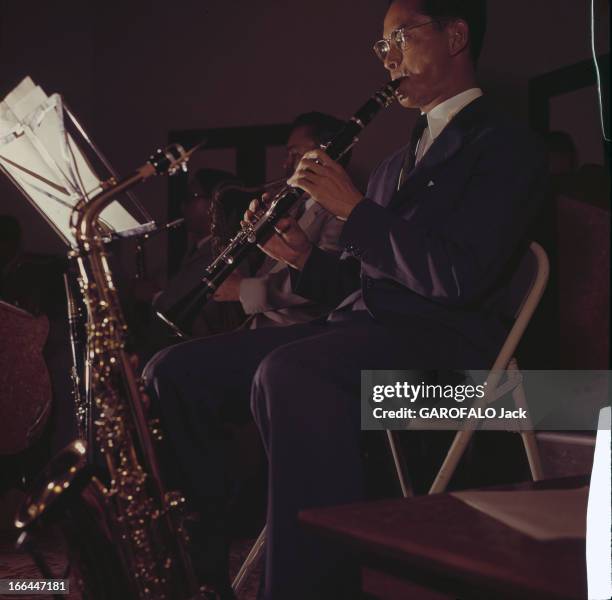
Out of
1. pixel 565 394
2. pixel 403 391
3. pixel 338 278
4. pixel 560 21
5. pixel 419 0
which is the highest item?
pixel 560 21

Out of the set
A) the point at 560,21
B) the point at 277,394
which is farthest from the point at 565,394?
the point at 560,21

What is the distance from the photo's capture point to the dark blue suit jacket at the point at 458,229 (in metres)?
1.29

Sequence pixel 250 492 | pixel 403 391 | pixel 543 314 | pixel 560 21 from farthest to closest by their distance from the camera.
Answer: pixel 560 21, pixel 250 492, pixel 543 314, pixel 403 391

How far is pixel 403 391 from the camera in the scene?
1.33 m

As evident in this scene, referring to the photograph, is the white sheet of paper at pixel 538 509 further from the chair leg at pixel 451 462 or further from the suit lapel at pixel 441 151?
the suit lapel at pixel 441 151

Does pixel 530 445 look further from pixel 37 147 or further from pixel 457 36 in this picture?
pixel 37 147

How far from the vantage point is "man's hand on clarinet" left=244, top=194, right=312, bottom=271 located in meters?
1.60

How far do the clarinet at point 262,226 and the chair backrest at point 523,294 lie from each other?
41 cm

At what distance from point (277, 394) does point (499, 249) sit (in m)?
0.46

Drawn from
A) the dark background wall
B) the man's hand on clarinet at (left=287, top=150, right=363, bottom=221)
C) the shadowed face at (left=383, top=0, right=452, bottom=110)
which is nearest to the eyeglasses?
the shadowed face at (left=383, top=0, right=452, bottom=110)

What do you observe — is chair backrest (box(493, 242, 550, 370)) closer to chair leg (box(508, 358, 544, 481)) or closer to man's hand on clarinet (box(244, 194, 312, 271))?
chair leg (box(508, 358, 544, 481))

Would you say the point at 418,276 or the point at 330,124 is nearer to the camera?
the point at 418,276

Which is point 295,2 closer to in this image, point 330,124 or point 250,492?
point 330,124

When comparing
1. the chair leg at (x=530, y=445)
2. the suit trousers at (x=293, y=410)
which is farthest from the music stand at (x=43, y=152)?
the chair leg at (x=530, y=445)
